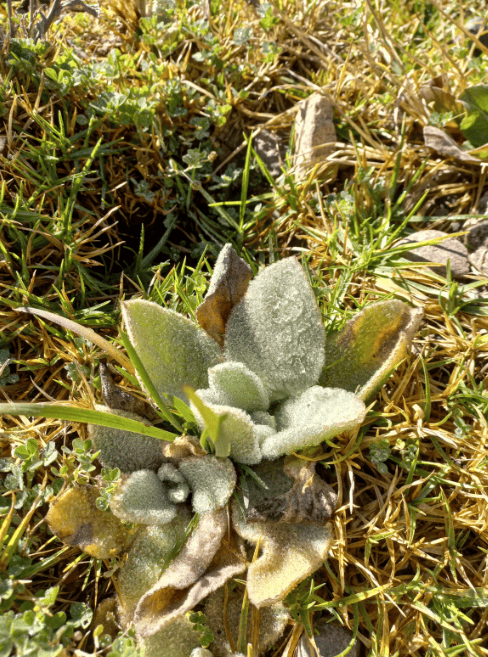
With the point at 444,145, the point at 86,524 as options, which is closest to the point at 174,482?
the point at 86,524

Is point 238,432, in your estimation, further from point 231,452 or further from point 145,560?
point 145,560

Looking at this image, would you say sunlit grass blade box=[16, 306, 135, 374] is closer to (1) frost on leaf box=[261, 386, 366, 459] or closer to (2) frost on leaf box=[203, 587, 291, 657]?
(1) frost on leaf box=[261, 386, 366, 459]

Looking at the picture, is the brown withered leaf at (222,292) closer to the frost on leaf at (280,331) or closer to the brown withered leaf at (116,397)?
the frost on leaf at (280,331)

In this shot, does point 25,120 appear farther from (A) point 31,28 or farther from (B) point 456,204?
(B) point 456,204

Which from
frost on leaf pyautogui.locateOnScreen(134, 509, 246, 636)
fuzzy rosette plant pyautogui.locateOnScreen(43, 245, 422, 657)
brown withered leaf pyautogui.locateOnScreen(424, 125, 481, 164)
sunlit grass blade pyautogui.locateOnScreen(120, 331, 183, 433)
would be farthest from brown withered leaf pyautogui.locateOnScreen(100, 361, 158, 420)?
brown withered leaf pyautogui.locateOnScreen(424, 125, 481, 164)

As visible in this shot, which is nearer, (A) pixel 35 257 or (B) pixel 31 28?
(A) pixel 35 257

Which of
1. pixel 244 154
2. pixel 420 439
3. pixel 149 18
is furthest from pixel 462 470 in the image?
pixel 149 18
